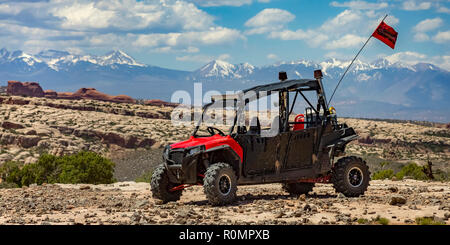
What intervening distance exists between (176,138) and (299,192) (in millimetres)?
72910

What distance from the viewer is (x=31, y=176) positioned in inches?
1296

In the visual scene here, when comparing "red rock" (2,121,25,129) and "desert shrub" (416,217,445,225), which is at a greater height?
"red rock" (2,121,25,129)

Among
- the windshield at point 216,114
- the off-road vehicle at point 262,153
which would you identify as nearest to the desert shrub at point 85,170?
the windshield at point 216,114

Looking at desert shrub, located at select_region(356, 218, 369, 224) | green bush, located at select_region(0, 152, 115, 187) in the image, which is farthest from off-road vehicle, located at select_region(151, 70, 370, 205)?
green bush, located at select_region(0, 152, 115, 187)

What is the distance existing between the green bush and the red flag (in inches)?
781

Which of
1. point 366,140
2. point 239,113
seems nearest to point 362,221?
point 239,113

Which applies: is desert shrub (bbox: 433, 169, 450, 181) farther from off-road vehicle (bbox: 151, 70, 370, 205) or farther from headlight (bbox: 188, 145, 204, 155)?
headlight (bbox: 188, 145, 204, 155)

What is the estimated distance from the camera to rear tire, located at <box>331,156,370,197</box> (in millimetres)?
15586

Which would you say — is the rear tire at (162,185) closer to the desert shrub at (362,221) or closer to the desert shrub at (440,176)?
the desert shrub at (362,221)

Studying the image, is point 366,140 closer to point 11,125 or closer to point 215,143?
point 11,125

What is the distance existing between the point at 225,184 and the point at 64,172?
2141 centimetres
